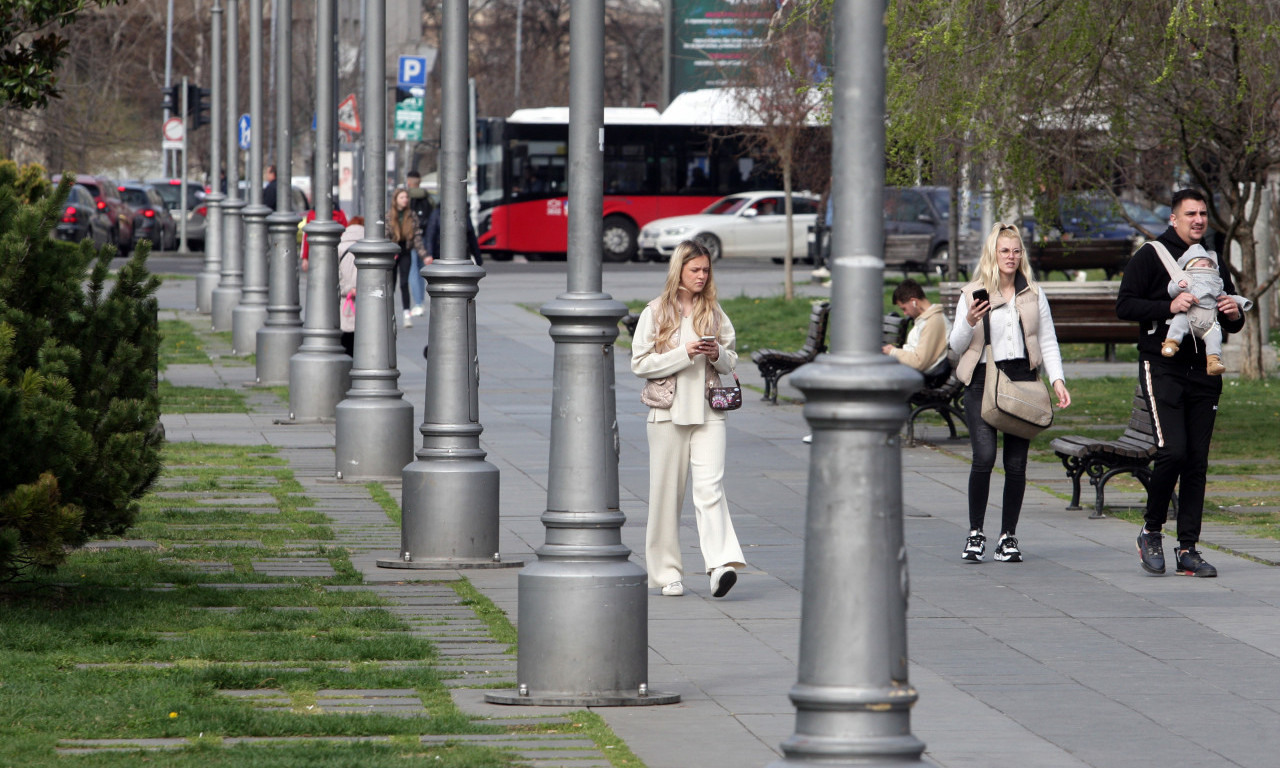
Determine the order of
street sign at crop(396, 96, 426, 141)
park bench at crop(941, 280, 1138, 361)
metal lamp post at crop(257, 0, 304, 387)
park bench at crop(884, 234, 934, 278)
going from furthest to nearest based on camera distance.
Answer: park bench at crop(884, 234, 934, 278)
street sign at crop(396, 96, 426, 141)
metal lamp post at crop(257, 0, 304, 387)
park bench at crop(941, 280, 1138, 361)

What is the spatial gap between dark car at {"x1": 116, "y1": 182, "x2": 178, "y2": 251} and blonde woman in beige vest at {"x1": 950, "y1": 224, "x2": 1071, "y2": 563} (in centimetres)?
3960

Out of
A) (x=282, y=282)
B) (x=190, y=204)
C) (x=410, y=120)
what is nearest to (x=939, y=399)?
(x=282, y=282)

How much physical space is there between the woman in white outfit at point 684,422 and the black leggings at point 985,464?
1.52 metres

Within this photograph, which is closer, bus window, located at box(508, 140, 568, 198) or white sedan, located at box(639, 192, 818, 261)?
white sedan, located at box(639, 192, 818, 261)

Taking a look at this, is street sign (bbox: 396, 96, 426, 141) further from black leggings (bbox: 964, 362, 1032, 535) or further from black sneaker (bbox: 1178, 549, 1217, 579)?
black sneaker (bbox: 1178, 549, 1217, 579)

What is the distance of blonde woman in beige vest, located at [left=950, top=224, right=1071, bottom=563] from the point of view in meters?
9.65

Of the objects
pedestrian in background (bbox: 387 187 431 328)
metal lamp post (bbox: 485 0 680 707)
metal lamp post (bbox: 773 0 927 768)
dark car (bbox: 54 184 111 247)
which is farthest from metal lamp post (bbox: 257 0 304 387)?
dark car (bbox: 54 184 111 247)

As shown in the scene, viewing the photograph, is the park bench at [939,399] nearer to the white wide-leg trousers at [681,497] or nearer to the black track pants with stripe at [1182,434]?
the black track pants with stripe at [1182,434]

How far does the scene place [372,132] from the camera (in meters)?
12.0

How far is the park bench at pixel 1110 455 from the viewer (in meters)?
10.9

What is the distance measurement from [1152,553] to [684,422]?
7.53ft

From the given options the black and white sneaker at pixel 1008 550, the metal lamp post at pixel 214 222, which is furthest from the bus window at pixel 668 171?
the black and white sneaker at pixel 1008 550

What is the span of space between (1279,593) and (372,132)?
585 cm

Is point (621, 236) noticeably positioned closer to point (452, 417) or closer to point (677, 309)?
point (452, 417)
